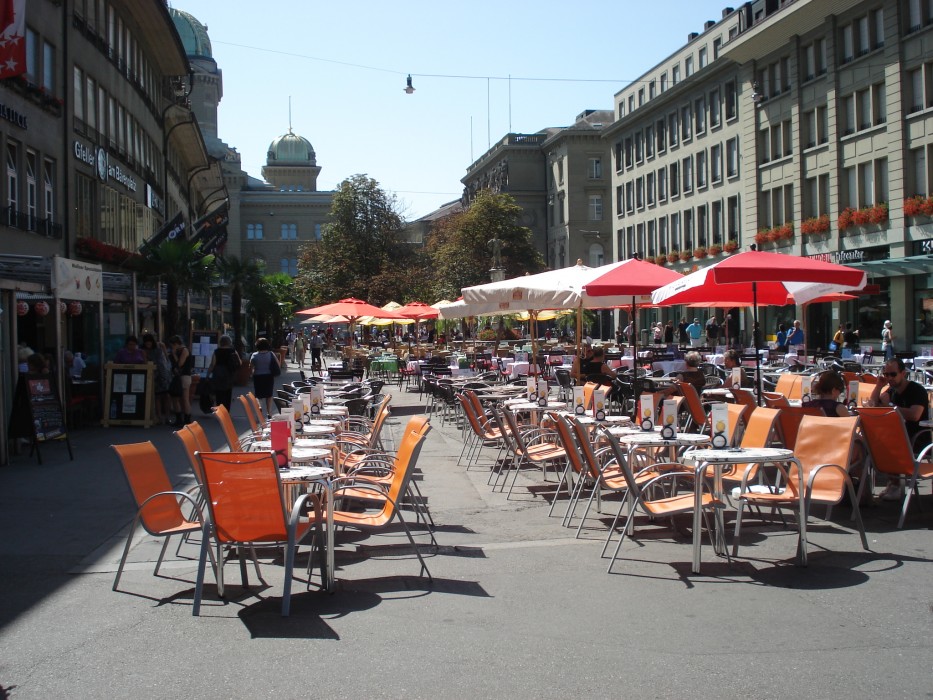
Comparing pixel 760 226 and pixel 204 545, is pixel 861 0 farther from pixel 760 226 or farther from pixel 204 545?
pixel 204 545

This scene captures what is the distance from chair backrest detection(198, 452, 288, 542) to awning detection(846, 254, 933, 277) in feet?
103

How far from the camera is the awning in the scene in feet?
110

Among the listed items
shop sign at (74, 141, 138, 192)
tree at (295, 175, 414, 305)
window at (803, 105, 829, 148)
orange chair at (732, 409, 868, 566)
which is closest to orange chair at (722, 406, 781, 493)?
orange chair at (732, 409, 868, 566)

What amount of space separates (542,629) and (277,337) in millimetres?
53086

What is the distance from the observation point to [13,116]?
22.4 m

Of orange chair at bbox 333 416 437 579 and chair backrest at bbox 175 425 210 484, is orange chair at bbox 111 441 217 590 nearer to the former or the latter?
chair backrest at bbox 175 425 210 484

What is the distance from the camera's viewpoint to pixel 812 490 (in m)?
7.70

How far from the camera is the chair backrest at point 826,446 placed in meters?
7.75

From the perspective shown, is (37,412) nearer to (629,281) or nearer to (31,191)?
(629,281)

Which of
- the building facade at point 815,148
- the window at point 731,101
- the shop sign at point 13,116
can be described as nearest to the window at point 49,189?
the shop sign at point 13,116

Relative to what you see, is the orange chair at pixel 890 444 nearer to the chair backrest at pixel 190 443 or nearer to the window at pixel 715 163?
the chair backrest at pixel 190 443

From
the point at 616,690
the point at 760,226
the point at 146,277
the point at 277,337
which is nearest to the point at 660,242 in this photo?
the point at 760,226

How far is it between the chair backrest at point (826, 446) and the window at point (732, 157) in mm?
44844

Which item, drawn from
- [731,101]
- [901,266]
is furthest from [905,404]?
[731,101]
